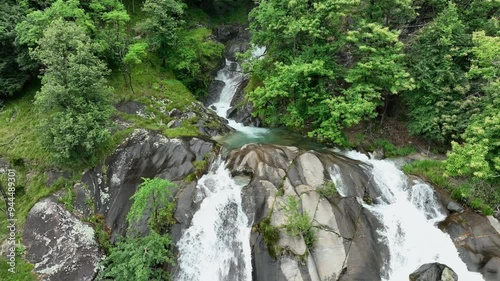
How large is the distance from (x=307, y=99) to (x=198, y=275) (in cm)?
1140

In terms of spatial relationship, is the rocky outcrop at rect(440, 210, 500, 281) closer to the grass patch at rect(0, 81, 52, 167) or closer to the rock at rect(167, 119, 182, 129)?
the rock at rect(167, 119, 182, 129)

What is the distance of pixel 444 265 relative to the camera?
12391mm

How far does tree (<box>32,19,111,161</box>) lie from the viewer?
14055 millimetres

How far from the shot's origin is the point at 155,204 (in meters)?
12.8

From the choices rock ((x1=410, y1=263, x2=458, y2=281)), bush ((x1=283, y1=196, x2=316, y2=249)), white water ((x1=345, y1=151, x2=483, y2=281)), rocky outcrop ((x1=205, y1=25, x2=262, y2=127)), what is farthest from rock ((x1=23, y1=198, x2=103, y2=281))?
rock ((x1=410, y1=263, x2=458, y2=281))

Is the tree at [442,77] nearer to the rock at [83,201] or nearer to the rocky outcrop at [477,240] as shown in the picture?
the rocky outcrop at [477,240]

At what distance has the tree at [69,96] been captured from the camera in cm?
1405

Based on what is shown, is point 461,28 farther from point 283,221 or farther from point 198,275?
point 198,275

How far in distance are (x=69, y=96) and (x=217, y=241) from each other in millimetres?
9411

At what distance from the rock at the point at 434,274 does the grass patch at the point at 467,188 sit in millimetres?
3969

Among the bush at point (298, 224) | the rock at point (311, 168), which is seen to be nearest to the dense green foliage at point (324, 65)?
the rock at point (311, 168)

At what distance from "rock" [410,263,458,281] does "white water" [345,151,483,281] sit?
0.37 meters

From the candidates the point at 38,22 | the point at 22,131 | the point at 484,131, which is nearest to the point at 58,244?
the point at 22,131

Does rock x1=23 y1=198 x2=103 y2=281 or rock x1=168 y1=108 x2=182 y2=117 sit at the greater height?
rock x1=168 y1=108 x2=182 y2=117
